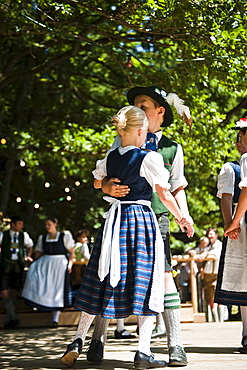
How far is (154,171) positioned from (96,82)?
372 inches

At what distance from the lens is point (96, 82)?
1354 cm

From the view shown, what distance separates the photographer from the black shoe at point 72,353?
4.35m

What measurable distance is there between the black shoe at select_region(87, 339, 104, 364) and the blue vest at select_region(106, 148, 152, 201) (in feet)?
3.13

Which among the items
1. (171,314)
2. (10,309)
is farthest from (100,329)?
(10,309)

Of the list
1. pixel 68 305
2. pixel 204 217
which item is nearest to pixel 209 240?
pixel 68 305

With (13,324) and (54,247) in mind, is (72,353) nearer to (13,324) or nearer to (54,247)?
(13,324)

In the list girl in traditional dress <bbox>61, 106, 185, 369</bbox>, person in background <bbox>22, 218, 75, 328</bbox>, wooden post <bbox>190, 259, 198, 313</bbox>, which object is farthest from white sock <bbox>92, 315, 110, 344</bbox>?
wooden post <bbox>190, 259, 198, 313</bbox>

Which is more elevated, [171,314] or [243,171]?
[243,171]

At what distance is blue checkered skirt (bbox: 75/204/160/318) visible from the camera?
4258 millimetres

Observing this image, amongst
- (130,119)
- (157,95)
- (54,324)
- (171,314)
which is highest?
(157,95)

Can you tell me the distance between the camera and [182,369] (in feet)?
14.1

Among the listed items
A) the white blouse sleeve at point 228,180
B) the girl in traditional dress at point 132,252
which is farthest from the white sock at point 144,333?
the white blouse sleeve at point 228,180

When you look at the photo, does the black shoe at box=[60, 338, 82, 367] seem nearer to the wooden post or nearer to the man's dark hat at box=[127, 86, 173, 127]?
the man's dark hat at box=[127, 86, 173, 127]

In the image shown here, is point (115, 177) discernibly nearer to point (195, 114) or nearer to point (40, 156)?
point (195, 114)
